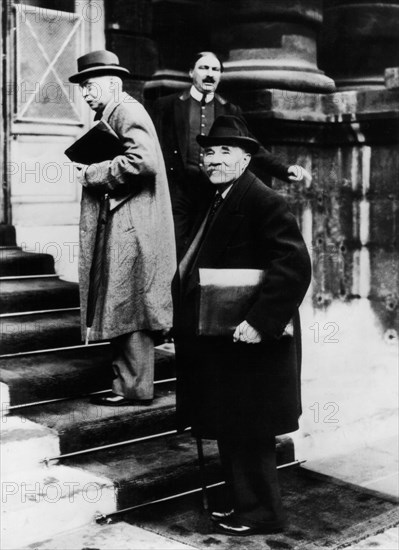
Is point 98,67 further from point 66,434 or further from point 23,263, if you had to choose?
point 66,434

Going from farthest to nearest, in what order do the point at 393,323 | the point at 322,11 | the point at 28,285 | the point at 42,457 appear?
the point at 322,11 → the point at 393,323 → the point at 28,285 → the point at 42,457

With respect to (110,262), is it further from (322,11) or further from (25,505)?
(322,11)

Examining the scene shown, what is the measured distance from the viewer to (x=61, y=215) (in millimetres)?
7941

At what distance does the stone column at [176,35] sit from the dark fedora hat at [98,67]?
7.68 feet

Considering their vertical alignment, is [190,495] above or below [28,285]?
below

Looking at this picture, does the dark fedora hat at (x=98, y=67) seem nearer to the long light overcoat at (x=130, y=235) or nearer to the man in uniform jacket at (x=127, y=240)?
the man in uniform jacket at (x=127, y=240)

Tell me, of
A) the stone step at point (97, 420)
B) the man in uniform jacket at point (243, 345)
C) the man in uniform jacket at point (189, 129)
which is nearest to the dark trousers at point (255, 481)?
the man in uniform jacket at point (243, 345)

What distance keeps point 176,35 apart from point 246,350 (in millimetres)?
4392

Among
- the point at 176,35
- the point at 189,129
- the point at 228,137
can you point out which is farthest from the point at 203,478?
the point at 176,35

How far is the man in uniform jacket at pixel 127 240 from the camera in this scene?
19.2ft

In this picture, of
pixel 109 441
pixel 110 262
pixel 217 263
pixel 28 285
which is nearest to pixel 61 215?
pixel 28 285

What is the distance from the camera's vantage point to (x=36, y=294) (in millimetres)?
6906

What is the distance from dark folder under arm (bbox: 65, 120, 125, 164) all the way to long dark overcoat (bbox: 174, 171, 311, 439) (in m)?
1.21

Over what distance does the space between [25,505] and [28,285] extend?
2384mm
